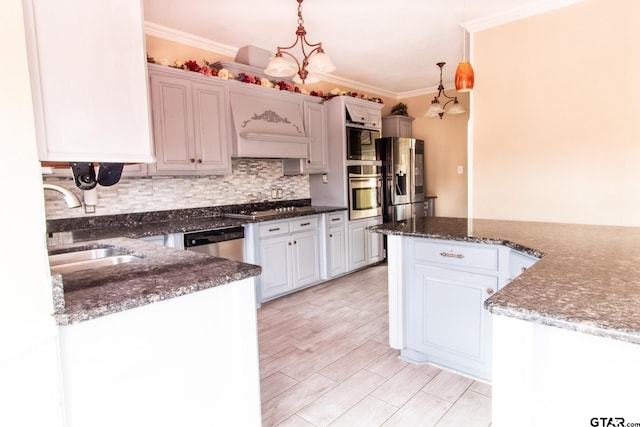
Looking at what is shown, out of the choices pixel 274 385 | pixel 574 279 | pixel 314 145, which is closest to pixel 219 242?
pixel 274 385

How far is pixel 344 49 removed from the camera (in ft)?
13.6

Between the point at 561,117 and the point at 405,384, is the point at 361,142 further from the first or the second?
the point at 405,384

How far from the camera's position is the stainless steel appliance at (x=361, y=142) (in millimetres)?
4734

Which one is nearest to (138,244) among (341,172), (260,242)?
(260,242)

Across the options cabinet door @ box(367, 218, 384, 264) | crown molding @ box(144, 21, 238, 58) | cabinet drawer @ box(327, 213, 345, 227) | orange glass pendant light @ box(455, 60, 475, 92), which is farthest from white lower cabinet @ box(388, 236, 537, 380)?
crown molding @ box(144, 21, 238, 58)

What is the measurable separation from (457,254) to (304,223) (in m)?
2.16

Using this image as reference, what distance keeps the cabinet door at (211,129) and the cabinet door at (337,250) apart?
150 cm

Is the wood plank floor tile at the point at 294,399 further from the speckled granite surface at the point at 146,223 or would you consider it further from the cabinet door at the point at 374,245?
the cabinet door at the point at 374,245

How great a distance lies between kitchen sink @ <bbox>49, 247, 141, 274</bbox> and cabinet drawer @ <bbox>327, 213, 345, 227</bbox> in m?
2.66

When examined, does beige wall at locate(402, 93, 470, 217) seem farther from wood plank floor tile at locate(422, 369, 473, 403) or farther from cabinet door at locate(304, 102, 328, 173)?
wood plank floor tile at locate(422, 369, 473, 403)

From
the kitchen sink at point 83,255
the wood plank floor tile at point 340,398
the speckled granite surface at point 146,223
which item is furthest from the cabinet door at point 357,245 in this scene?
the kitchen sink at point 83,255

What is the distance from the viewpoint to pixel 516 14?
3.23 m

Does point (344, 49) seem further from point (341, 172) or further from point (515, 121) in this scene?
point (515, 121)

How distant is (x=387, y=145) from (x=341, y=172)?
94cm
